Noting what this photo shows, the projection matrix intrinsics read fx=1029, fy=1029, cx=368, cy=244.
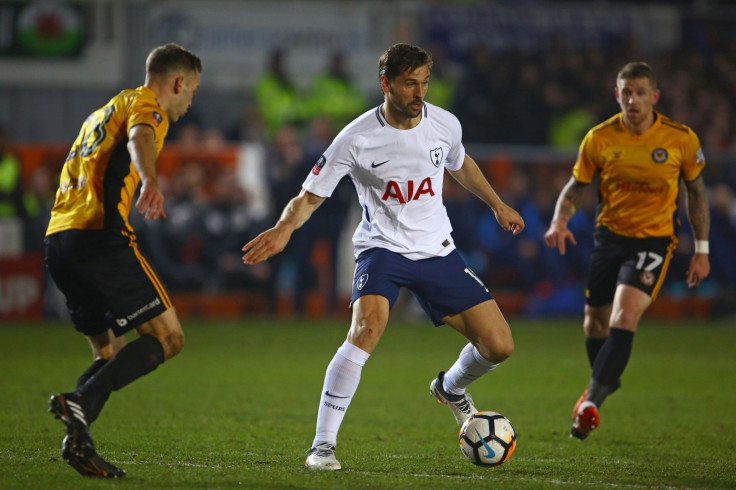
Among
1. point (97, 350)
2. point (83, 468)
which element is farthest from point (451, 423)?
point (83, 468)

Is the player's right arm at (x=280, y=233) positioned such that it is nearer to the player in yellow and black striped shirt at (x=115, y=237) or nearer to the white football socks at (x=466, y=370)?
the player in yellow and black striped shirt at (x=115, y=237)

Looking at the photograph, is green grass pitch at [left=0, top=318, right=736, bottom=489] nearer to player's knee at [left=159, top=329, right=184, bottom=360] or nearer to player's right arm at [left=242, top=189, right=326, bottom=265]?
player's knee at [left=159, top=329, right=184, bottom=360]

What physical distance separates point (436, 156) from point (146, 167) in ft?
5.70

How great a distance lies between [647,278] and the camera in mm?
7168

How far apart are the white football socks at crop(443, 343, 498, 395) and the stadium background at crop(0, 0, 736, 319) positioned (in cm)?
941

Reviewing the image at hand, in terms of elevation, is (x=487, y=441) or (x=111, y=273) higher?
(x=111, y=273)

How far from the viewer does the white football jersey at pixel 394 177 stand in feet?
19.2

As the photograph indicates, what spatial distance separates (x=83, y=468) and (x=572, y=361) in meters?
7.41

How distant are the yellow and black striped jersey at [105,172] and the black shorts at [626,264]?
136 inches

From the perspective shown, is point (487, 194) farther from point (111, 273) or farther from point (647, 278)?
point (111, 273)

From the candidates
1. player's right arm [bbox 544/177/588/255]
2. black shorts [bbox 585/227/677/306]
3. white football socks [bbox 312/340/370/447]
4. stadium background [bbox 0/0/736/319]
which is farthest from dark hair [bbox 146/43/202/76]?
stadium background [bbox 0/0/736/319]

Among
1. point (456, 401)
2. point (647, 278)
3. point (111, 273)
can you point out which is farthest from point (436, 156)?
point (647, 278)

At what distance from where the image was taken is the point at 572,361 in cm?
1144

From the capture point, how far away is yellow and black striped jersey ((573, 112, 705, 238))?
7285 mm
